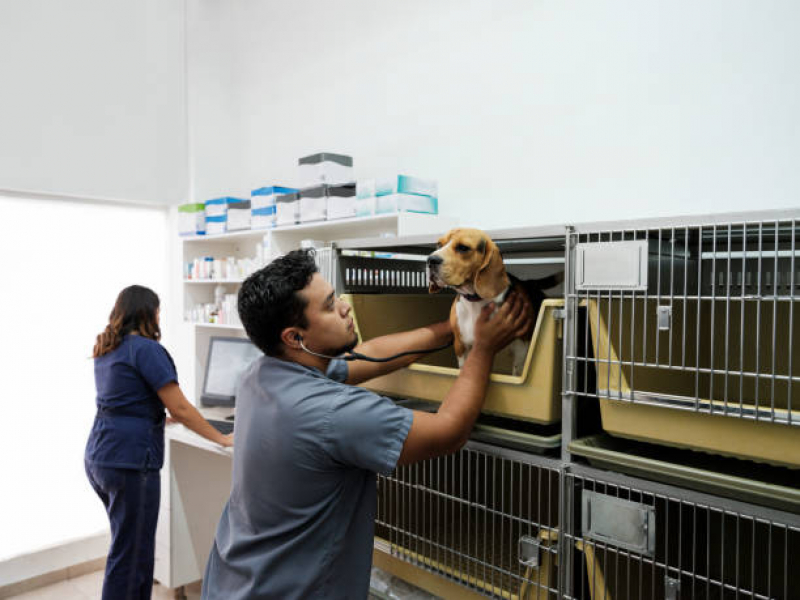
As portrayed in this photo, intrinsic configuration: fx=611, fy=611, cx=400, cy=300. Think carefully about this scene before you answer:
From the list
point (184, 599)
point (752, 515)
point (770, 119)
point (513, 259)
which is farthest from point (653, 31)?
point (184, 599)

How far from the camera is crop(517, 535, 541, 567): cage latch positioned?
4.15 ft

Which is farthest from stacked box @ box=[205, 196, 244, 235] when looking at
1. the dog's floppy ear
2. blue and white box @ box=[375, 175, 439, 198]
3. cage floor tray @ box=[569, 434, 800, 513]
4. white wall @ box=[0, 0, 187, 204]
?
cage floor tray @ box=[569, 434, 800, 513]

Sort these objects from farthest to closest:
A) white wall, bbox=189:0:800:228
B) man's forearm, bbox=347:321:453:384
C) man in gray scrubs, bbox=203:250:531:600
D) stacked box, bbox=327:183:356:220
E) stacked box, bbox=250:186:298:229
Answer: stacked box, bbox=250:186:298:229 → stacked box, bbox=327:183:356:220 → white wall, bbox=189:0:800:228 → man's forearm, bbox=347:321:453:384 → man in gray scrubs, bbox=203:250:531:600

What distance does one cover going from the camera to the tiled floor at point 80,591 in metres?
3.11

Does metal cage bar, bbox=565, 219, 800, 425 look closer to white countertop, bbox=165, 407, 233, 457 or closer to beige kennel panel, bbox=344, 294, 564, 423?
beige kennel panel, bbox=344, 294, 564, 423

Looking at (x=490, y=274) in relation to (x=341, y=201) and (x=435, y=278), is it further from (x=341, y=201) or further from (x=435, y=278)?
(x=341, y=201)

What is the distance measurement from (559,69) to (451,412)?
1517mm

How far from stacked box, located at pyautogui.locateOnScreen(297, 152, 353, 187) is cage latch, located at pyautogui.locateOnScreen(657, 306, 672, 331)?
194 cm

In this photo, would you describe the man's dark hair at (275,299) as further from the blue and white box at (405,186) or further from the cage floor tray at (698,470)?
the blue and white box at (405,186)

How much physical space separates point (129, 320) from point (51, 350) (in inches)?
49.0

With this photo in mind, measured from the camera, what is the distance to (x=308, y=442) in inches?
47.0

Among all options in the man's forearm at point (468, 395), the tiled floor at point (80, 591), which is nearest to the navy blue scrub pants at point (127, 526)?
the tiled floor at point (80, 591)

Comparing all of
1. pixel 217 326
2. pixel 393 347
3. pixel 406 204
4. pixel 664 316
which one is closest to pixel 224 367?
pixel 217 326

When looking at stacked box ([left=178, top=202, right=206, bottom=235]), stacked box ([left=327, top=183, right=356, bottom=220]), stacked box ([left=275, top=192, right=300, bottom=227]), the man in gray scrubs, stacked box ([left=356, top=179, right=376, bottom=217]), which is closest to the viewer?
the man in gray scrubs
